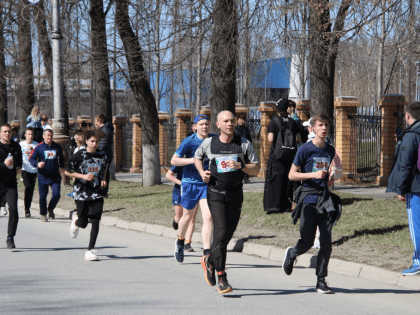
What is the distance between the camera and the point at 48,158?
481 inches

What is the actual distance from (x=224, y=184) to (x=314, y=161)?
0.99 metres

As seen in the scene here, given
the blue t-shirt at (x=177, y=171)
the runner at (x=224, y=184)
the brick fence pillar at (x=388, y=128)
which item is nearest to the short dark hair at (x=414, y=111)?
the runner at (x=224, y=184)

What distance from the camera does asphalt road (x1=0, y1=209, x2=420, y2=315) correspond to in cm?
570

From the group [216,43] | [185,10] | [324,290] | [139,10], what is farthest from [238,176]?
[139,10]

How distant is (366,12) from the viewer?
1196 cm

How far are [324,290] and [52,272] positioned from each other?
10.6ft

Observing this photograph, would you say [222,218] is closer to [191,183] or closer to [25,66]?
[191,183]

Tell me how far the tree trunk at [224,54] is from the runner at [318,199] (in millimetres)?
6470

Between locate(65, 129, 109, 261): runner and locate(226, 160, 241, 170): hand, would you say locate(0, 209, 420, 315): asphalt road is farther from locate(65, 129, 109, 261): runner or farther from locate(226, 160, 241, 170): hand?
locate(226, 160, 241, 170): hand

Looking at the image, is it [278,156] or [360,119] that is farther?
[360,119]

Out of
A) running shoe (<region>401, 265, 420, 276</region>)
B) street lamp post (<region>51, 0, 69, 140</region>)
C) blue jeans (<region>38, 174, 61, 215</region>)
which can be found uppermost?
street lamp post (<region>51, 0, 69, 140</region>)

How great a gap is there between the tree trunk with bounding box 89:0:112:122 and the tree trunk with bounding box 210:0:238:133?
3.64 m

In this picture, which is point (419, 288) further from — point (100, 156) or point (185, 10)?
point (185, 10)

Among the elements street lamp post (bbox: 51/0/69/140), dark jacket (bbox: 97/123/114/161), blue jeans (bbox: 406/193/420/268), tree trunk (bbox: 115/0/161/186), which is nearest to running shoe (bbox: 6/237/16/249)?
blue jeans (bbox: 406/193/420/268)
